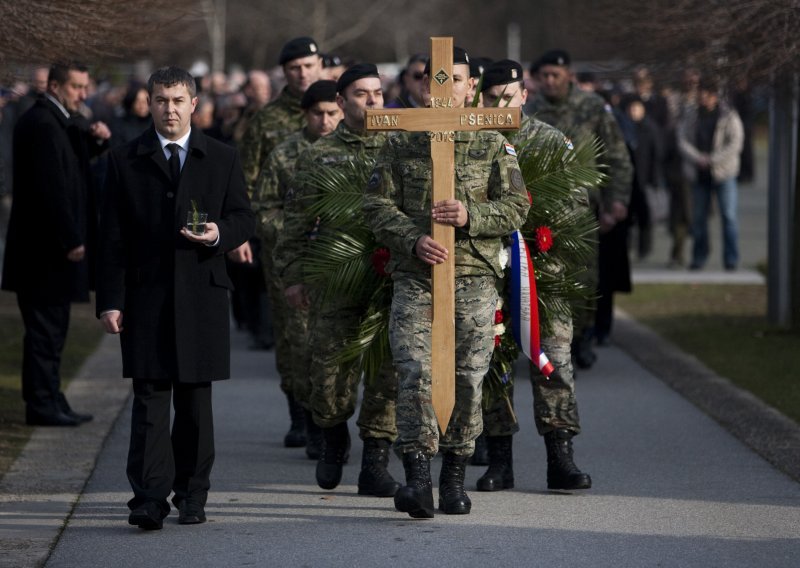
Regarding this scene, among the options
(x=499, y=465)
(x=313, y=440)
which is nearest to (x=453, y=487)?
(x=499, y=465)

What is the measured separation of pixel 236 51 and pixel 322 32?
25.3ft

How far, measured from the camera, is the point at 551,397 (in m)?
7.86

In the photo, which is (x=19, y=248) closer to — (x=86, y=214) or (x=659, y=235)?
(x=86, y=214)

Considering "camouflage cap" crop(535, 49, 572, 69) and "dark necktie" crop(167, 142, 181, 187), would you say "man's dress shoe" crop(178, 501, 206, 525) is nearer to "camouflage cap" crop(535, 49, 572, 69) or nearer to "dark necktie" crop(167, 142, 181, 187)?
"dark necktie" crop(167, 142, 181, 187)

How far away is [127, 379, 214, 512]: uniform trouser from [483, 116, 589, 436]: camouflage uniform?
145 centimetres

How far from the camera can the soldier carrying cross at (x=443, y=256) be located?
22.9 feet

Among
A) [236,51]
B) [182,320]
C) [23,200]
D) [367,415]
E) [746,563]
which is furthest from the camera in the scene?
[236,51]

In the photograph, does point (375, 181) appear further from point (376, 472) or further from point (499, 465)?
point (499, 465)

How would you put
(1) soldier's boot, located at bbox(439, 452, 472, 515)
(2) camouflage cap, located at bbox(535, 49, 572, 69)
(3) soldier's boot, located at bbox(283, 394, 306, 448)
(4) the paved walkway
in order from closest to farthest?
(4) the paved walkway < (1) soldier's boot, located at bbox(439, 452, 472, 515) < (3) soldier's boot, located at bbox(283, 394, 306, 448) < (2) camouflage cap, located at bbox(535, 49, 572, 69)

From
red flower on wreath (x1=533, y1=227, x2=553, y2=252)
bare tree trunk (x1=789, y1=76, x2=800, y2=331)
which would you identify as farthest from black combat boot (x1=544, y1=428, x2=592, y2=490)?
bare tree trunk (x1=789, y1=76, x2=800, y2=331)

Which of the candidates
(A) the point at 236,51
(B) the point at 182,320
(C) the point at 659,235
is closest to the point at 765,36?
(B) the point at 182,320

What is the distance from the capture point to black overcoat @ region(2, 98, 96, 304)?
374 inches

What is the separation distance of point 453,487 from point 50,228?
11.5 feet

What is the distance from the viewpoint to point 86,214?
984cm
